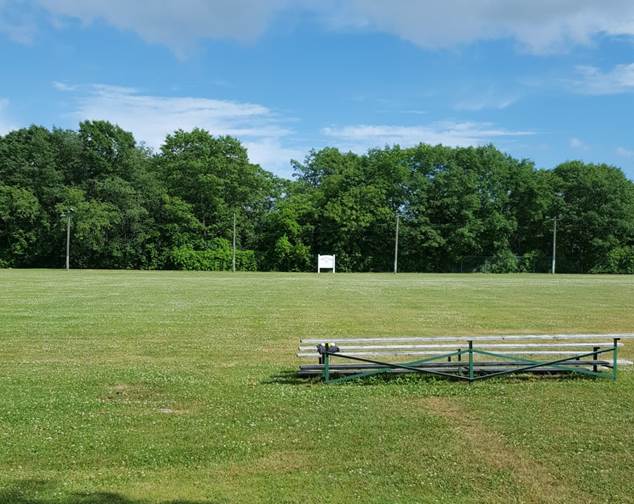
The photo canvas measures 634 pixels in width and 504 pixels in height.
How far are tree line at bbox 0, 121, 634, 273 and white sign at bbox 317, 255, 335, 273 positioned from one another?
4080mm

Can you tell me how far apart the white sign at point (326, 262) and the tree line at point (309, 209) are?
13.4 ft

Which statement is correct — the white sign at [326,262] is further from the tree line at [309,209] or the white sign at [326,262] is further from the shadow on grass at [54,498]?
the shadow on grass at [54,498]

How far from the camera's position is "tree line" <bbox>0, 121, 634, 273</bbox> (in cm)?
7381

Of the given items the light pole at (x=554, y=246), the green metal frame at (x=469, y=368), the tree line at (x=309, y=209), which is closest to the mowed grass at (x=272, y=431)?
the green metal frame at (x=469, y=368)

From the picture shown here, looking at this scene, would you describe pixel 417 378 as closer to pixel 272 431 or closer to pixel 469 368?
pixel 469 368

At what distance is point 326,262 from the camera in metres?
71.2

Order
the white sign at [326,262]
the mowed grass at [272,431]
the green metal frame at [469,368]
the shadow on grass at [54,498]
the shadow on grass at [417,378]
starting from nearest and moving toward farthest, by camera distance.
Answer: the shadow on grass at [54,498] < the mowed grass at [272,431] < the green metal frame at [469,368] < the shadow on grass at [417,378] < the white sign at [326,262]

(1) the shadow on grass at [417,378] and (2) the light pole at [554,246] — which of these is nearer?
(1) the shadow on grass at [417,378]

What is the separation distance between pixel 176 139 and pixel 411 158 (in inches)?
1242

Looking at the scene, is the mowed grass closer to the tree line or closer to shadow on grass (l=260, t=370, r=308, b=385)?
shadow on grass (l=260, t=370, r=308, b=385)

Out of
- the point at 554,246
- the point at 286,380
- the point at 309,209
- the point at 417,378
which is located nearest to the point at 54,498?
the point at 286,380

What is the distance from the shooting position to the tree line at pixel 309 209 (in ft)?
Result: 242

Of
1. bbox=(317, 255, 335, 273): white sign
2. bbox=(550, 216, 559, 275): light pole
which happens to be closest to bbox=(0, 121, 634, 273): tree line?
bbox=(550, 216, 559, 275): light pole

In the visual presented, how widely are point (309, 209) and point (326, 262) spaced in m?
8.38
